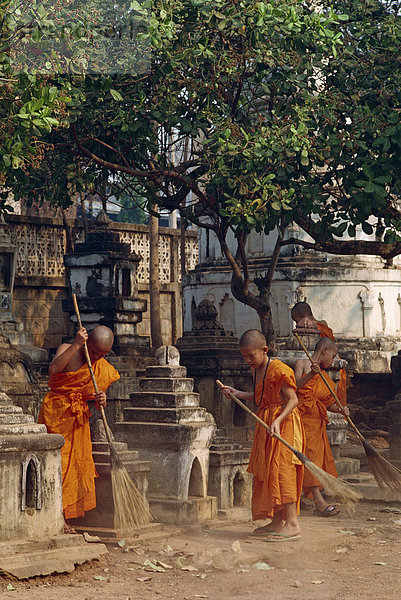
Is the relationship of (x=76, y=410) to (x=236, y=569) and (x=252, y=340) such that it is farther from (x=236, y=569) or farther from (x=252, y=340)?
(x=236, y=569)

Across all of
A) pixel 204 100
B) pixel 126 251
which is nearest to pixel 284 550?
pixel 204 100

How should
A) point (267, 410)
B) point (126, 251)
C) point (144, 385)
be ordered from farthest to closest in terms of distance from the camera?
point (126, 251) → point (144, 385) → point (267, 410)

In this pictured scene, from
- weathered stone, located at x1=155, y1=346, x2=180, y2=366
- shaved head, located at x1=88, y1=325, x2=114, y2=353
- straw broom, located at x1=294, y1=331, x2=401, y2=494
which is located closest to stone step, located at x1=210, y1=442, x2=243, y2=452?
weathered stone, located at x1=155, y1=346, x2=180, y2=366

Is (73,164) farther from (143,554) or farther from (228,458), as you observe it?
(143,554)

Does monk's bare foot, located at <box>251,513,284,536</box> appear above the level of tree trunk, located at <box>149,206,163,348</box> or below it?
below

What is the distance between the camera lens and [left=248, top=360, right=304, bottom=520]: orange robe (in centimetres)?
839

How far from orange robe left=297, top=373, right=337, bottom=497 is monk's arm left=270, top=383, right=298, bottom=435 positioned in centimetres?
166

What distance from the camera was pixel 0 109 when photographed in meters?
9.81

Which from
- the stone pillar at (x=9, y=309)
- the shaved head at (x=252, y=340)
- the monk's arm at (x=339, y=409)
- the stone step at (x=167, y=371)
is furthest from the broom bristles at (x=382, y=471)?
the stone pillar at (x=9, y=309)

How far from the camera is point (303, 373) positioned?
10039mm

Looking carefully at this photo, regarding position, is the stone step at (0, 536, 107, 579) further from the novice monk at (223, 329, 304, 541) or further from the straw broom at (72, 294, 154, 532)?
the novice monk at (223, 329, 304, 541)

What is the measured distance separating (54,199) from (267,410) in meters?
5.81

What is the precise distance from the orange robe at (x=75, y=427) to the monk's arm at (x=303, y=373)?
6.17 ft

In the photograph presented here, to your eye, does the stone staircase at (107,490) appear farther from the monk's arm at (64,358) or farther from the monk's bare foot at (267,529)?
the monk's bare foot at (267,529)
